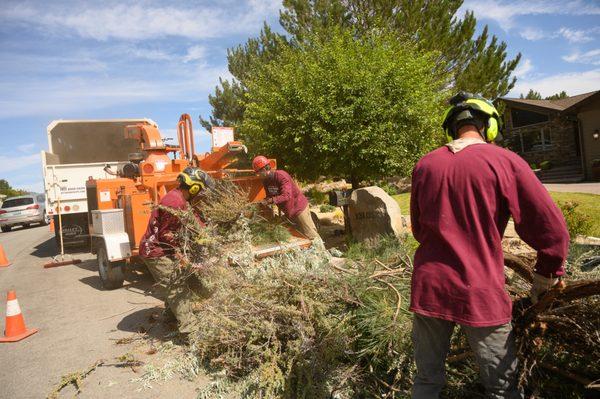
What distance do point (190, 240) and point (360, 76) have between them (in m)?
5.01

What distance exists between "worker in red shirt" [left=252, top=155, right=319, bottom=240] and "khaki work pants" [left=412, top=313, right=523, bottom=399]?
15.1 feet

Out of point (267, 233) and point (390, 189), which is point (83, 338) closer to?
point (267, 233)

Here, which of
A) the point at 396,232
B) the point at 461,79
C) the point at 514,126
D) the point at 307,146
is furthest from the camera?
the point at 514,126

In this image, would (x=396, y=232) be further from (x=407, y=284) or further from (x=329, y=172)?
(x=407, y=284)

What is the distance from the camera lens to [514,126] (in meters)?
23.9

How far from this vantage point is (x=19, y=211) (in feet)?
67.1

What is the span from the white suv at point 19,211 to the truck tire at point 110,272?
15769mm

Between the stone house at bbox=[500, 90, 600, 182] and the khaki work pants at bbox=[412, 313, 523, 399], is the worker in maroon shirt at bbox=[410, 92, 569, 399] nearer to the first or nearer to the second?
the khaki work pants at bbox=[412, 313, 523, 399]

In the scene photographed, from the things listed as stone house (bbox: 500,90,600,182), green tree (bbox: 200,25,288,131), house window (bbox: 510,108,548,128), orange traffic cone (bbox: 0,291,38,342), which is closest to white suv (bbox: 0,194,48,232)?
green tree (bbox: 200,25,288,131)

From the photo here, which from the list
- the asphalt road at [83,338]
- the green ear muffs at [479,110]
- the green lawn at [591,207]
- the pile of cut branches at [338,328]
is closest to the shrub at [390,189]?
the green lawn at [591,207]

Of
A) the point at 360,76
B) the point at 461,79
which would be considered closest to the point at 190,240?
the point at 360,76

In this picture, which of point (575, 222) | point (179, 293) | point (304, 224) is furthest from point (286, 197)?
point (575, 222)

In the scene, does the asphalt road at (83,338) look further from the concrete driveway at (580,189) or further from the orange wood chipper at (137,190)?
the concrete driveway at (580,189)

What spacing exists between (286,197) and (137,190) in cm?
252
